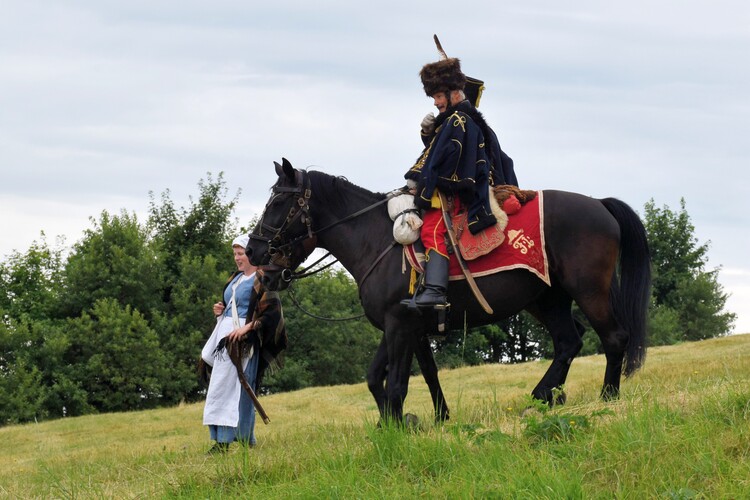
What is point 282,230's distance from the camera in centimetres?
860

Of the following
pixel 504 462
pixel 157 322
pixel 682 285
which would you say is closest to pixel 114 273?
pixel 157 322

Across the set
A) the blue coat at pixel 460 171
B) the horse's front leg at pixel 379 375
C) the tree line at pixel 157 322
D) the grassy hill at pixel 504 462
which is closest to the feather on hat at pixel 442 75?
the blue coat at pixel 460 171

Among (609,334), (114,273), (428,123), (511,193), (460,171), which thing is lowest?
(609,334)

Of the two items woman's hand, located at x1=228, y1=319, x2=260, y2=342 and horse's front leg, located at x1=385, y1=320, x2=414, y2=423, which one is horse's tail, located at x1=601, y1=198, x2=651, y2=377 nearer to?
horse's front leg, located at x1=385, y1=320, x2=414, y2=423

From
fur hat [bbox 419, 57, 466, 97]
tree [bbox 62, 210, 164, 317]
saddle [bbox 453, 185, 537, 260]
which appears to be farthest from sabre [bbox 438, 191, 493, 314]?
tree [bbox 62, 210, 164, 317]

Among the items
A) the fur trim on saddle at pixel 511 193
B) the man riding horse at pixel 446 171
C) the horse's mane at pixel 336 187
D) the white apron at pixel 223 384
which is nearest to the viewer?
the man riding horse at pixel 446 171

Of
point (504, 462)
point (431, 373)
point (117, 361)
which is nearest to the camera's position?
point (504, 462)

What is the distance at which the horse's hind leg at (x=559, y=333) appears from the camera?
28.9 feet

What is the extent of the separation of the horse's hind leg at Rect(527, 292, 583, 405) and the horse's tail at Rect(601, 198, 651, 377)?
0.50 m

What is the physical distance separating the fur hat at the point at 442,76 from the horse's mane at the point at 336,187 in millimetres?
1183

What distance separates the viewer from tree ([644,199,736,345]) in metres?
61.6

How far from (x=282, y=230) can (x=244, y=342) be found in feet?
4.64

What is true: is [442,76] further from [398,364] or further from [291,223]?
[398,364]

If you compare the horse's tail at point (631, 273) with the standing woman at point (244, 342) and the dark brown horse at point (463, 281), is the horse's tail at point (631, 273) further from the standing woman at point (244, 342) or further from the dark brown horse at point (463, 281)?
the standing woman at point (244, 342)
